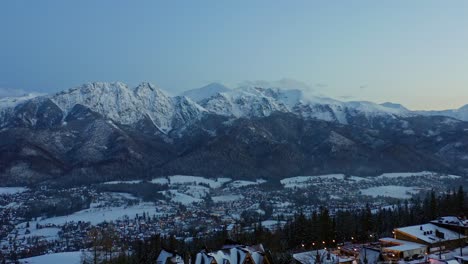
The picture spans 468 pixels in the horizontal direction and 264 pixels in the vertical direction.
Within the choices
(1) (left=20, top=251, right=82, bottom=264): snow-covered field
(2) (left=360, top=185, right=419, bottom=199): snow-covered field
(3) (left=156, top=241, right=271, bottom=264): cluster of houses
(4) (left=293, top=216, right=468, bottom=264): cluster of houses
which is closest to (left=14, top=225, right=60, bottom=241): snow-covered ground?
(1) (left=20, top=251, right=82, bottom=264): snow-covered field

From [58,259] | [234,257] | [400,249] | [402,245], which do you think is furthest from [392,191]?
[234,257]

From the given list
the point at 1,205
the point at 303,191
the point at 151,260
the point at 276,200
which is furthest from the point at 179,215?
the point at 151,260

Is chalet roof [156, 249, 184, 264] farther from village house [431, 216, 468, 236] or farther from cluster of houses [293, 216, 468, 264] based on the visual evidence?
village house [431, 216, 468, 236]

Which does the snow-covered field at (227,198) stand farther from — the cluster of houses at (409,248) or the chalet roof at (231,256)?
the chalet roof at (231,256)

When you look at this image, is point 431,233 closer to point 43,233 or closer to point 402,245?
point 402,245

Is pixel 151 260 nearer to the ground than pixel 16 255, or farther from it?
farther from it

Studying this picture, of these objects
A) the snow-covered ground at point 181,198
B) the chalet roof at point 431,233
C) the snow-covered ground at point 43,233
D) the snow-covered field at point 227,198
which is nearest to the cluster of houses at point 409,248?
the chalet roof at point 431,233

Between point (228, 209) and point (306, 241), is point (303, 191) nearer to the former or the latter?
point (228, 209)
